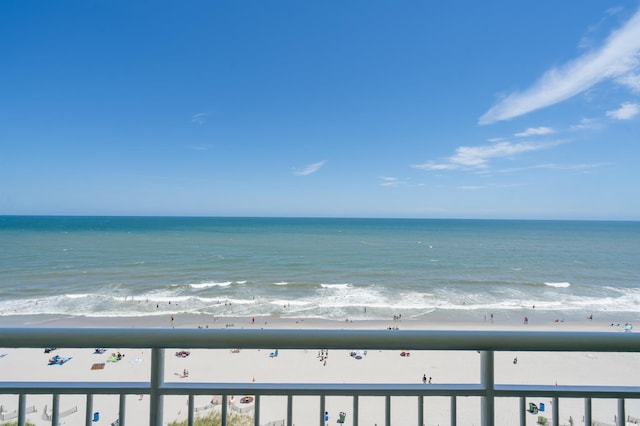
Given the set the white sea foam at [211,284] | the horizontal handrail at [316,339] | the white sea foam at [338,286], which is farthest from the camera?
the white sea foam at [338,286]

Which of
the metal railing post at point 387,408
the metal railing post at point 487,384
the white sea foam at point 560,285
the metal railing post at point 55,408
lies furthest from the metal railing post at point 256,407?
the white sea foam at point 560,285

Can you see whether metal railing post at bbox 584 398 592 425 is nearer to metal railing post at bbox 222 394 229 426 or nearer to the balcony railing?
the balcony railing

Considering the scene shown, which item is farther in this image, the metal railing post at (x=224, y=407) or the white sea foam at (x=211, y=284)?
the white sea foam at (x=211, y=284)

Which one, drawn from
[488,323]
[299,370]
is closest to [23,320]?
[299,370]

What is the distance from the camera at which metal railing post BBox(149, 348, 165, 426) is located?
47.0 inches

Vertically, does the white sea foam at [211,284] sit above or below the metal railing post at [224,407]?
below

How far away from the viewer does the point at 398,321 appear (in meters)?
14.0

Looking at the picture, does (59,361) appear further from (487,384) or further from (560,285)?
(560,285)

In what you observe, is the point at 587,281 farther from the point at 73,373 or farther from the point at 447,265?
the point at 73,373

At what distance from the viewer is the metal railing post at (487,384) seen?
1.22 metres

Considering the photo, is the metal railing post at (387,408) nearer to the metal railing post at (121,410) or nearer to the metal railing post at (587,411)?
the metal railing post at (587,411)

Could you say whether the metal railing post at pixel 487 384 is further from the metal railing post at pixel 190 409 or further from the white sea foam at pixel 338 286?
the white sea foam at pixel 338 286

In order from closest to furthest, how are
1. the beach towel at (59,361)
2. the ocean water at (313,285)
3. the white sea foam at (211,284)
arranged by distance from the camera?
the beach towel at (59,361)
the ocean water at (313,285)
the white sea foam at (211,284)

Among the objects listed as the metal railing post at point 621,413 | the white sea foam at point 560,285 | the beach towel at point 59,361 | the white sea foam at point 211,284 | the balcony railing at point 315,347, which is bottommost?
the beach towel at point 59,361
